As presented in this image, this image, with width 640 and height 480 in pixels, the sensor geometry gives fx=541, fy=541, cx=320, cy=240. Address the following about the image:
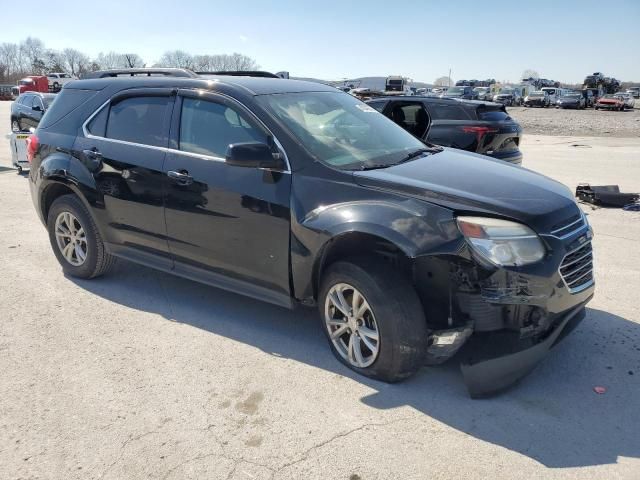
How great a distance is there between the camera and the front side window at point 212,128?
12.9 feet

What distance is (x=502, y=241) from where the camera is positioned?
3.00 m

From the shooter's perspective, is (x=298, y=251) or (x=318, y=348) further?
(x=318, y=348)

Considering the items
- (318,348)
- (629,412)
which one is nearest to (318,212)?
(318,348)

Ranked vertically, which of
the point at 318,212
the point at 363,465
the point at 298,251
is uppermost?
the point at 318,212

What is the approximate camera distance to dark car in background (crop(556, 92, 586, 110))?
47.3 m

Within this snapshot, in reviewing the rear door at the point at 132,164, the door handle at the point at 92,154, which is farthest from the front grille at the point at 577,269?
the door handle at the point at 92,154

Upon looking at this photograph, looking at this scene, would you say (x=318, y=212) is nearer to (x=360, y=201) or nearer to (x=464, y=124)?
(x=360, y=201)

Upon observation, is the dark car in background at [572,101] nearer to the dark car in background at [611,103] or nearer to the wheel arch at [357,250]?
the dark car in background at [611,103]

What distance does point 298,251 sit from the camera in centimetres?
360

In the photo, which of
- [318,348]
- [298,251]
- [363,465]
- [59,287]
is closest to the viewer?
[363,465]

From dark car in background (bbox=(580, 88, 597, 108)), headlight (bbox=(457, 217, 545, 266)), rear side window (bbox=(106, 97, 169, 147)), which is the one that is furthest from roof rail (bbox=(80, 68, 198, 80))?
dark car in background (bbox=(580, 88, 597, 108))

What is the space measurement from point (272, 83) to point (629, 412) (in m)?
3.40

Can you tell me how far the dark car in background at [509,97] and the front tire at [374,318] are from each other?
49486 mm

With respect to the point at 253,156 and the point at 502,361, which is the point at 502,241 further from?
the point at 253,156
